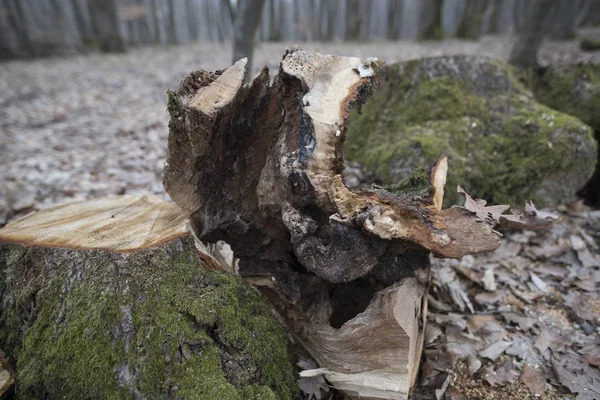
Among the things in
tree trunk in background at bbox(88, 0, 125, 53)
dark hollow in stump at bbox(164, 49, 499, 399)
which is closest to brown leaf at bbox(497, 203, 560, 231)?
dark hollow in stump at bbox(164, 49, 499, 399)

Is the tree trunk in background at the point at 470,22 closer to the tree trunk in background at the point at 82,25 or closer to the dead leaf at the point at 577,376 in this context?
the tree trunk in background at the point at 82,25

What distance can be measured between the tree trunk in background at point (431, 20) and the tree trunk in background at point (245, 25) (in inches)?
503

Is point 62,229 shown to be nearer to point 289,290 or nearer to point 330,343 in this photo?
point 289,290

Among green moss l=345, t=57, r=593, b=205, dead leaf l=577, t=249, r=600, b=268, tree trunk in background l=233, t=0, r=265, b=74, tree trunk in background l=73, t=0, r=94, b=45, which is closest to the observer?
dead leaf l=577, t=249, r=600, b=268

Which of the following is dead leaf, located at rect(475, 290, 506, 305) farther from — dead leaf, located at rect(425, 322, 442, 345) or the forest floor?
dead leaf, located at rect(425, 322, 442, 345)

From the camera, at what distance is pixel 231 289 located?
2.00 metres

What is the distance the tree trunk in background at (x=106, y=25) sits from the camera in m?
15.2

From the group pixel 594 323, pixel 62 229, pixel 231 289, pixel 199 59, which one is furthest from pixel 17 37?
pixel 594 323

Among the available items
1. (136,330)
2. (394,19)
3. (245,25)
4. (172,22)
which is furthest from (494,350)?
(172,22)

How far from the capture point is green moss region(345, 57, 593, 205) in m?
3.49

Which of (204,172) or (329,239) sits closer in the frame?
(329,239)

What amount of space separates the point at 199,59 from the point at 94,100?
301 inches

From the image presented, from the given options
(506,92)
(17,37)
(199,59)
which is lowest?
(199,59)

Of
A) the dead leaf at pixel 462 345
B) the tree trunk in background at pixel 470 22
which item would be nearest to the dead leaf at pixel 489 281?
the dead leaf at pixel 462 345
